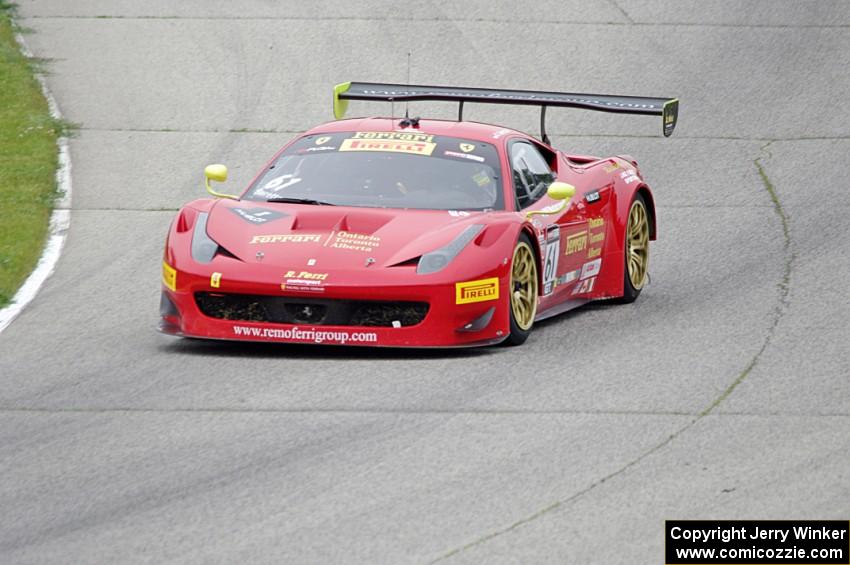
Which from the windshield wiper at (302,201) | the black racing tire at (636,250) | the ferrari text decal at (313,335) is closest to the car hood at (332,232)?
the windshield wiper at (302,201)

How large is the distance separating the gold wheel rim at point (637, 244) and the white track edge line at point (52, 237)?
13.0ft

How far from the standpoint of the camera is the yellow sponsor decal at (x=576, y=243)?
33.7ft

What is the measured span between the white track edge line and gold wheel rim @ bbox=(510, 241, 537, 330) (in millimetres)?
3033

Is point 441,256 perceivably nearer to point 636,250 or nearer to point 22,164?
point 636,250

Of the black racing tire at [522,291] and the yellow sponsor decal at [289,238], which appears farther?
the black racing tire at [522,291]

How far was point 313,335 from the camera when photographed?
339 inches

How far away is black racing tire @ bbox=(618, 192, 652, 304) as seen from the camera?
36.5 ft

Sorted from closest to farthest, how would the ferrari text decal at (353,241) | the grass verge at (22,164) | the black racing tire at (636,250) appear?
the ferrari text decal at (353,241), the black racing tire at (636,250), the grass verge at (22,164)

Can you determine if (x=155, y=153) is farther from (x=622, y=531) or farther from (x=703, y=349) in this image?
(x=622, y=531)

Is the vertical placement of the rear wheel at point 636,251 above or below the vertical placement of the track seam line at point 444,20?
below

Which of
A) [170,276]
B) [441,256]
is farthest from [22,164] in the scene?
[441,256]

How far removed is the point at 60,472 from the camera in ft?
21.7

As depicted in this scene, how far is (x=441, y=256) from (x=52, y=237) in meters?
4.80

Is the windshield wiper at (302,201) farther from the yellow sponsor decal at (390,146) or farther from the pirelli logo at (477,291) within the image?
the pirelli logo at (477,291)
